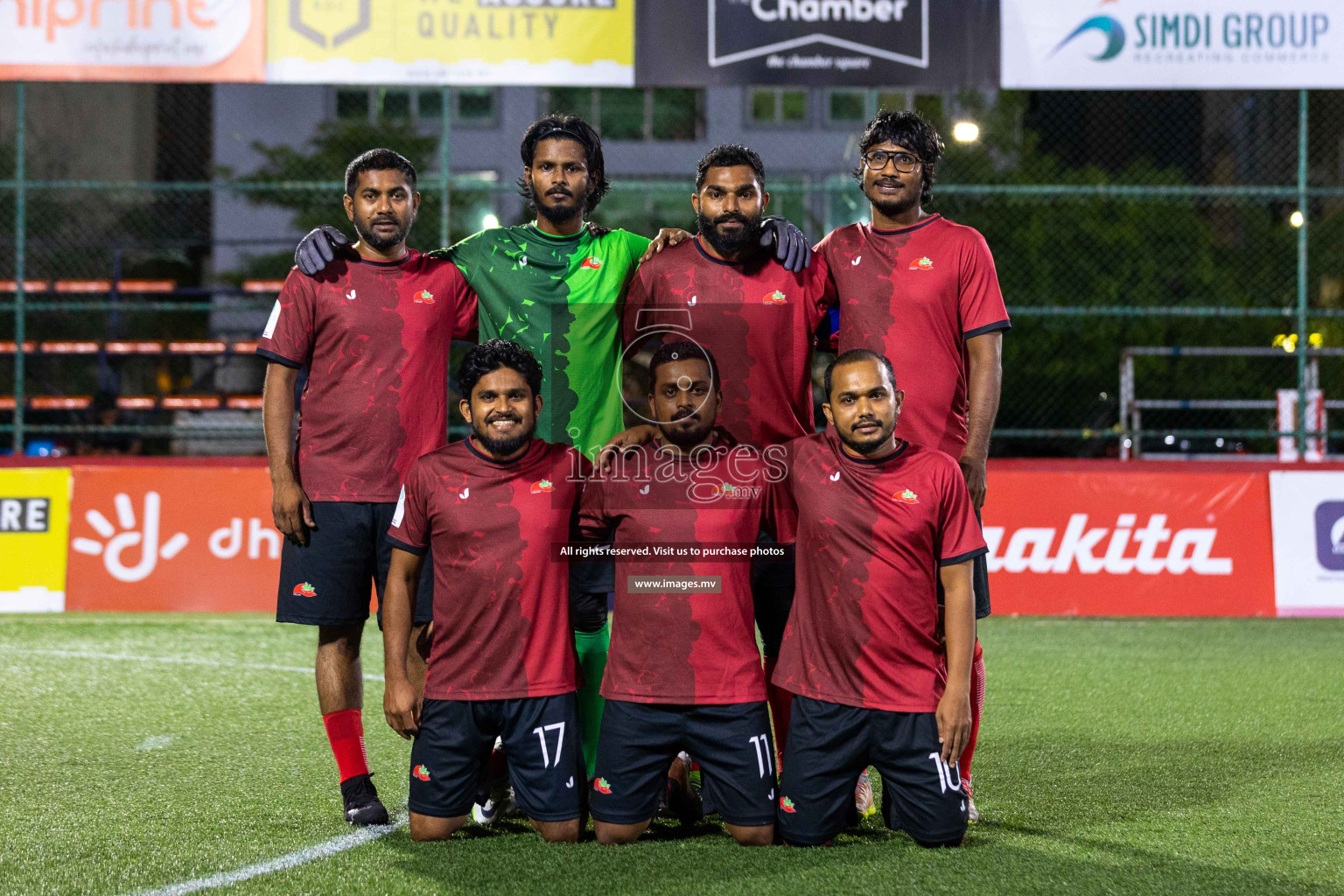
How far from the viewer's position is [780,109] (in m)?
31.2

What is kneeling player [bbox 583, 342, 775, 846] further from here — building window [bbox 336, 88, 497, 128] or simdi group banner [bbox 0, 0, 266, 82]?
building window [bbox 336, 88, 497, 128]

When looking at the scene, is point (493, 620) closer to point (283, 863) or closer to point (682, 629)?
point (682, 629)

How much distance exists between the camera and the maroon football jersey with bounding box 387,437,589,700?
3.69m

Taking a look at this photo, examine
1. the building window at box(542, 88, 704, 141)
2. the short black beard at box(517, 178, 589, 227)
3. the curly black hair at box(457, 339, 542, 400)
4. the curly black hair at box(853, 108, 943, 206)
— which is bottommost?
the curly black hair at box(457, 339, 542, 400)

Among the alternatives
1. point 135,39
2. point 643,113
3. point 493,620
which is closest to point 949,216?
point 135,39

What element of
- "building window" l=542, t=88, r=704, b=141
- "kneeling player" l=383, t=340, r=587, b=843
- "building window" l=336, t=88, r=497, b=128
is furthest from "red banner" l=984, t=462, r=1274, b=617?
"building window" l=542, t=88, r=704, b=141

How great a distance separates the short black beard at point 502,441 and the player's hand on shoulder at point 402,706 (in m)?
0.73

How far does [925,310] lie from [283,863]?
2471 mm

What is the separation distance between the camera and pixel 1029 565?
28.3 feet

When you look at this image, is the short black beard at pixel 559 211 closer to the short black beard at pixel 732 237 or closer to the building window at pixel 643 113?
the short black beard at pixel 732 237

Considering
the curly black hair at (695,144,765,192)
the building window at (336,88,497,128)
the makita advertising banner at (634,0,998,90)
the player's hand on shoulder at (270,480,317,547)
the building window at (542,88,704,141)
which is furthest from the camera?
the building window at (542,88,704,141)

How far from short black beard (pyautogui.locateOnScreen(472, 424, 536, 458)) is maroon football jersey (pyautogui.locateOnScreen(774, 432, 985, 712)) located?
84 centimetres

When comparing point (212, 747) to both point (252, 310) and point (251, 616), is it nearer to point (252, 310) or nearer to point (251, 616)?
point (251, 616)

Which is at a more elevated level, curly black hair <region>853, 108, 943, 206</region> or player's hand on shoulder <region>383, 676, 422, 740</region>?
curly black hair <region>853, 108, 943, 206</region>
